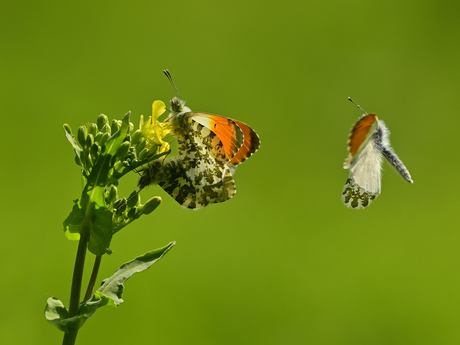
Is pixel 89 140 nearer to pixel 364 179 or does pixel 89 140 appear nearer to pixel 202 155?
pixel 202 155

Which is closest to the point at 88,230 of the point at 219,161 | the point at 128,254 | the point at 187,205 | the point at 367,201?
the point at 187,205

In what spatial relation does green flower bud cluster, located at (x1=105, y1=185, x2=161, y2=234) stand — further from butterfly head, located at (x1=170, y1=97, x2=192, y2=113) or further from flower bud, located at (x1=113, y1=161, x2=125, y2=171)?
butterfly head, located at (x1=170, y1=97, x2=192, y2=113)

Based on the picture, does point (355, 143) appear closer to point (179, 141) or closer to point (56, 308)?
point (179, 141)

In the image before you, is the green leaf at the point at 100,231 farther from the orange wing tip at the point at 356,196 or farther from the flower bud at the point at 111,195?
the orange wing tip at the point at 356,196

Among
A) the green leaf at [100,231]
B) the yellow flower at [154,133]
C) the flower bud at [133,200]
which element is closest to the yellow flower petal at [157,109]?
the yellow flower at [154,133]

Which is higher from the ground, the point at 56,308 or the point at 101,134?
the point at 101,134

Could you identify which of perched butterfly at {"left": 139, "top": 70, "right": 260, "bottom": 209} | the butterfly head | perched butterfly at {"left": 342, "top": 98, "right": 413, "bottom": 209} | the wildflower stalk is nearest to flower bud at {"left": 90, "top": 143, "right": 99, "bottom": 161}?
the wildflower stalk

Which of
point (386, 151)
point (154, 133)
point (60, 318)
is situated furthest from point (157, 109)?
point (386, 151)

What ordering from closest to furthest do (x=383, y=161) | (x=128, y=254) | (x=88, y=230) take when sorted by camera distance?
(x=88, y=230)
(x=383, y=161)
(x=128, y=254)
